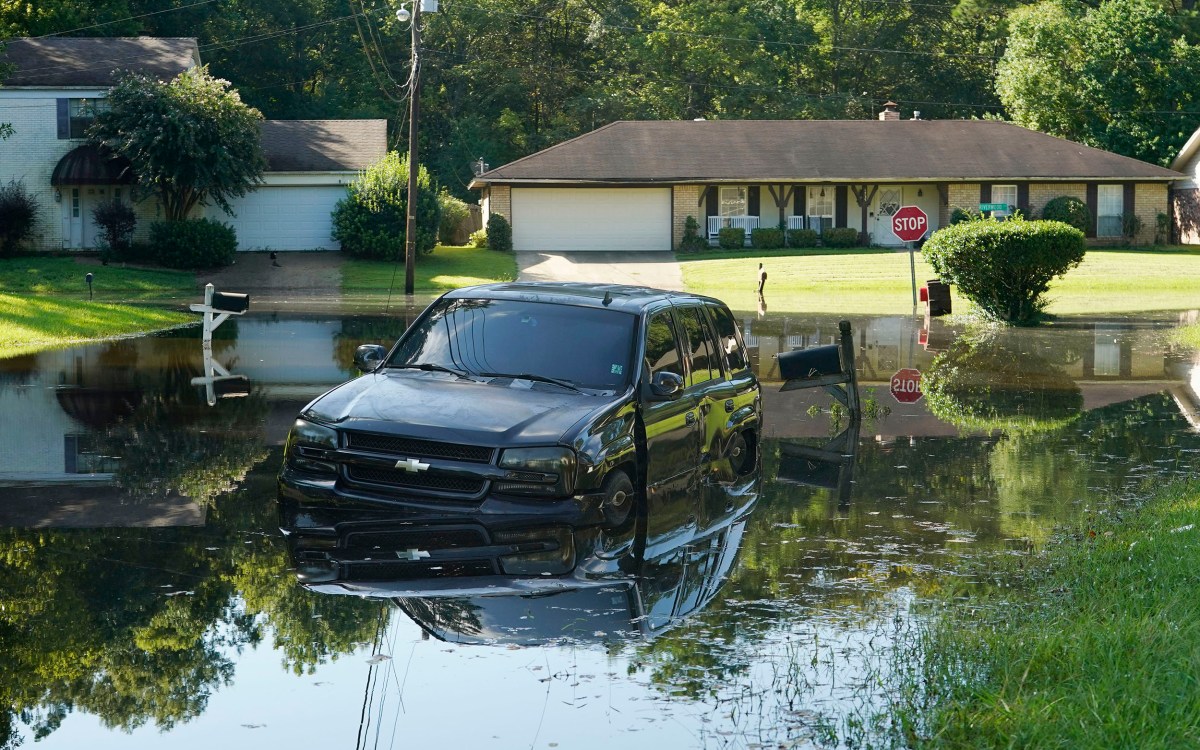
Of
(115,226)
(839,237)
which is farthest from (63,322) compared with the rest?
(839,237)

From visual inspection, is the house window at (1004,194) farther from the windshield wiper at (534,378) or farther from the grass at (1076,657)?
the grass at (1076,657)

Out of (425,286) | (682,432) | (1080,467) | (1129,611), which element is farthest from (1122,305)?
(1129,611)

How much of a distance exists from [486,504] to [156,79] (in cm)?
4063

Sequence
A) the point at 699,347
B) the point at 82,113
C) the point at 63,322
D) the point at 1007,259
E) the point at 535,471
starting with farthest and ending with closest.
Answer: the point at 82,113 < the point at 1007,259 < the point at 63,322 < the point at 699,347 < the point at 535,471

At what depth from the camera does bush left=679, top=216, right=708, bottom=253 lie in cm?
5544

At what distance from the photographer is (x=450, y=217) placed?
2199 inches

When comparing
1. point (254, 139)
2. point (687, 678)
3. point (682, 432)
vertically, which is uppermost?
point (254, 139)

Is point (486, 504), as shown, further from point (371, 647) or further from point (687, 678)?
point (687, 678)

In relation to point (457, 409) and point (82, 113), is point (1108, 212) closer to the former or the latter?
point (82, 113)

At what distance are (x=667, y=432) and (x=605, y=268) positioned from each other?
39.6m

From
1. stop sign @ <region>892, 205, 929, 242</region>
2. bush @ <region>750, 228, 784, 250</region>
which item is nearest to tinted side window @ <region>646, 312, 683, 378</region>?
stop sign @ <region>892, 205, 929, 242</region>

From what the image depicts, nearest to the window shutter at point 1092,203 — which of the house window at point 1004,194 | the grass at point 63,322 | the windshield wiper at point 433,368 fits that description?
the house window at point 1004,194

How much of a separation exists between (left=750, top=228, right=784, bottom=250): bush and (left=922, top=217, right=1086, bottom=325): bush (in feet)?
88.5

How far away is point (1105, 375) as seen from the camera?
63.9 ft
